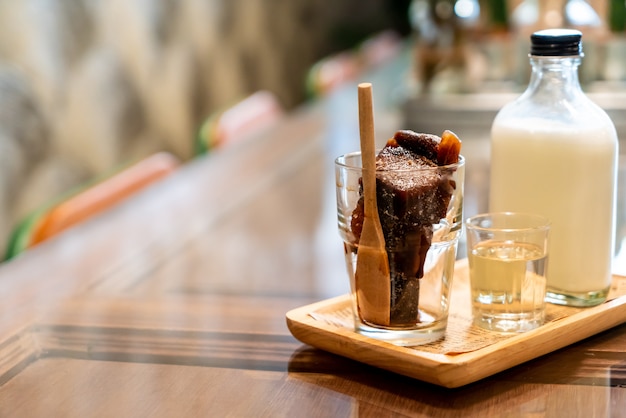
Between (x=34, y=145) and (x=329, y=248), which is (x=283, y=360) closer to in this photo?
(x=329, y=248)

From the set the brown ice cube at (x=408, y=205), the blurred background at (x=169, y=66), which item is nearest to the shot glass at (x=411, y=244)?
the brown ice cube at (x=408, y=205)

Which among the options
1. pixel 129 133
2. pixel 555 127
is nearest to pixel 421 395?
pixel 555 127

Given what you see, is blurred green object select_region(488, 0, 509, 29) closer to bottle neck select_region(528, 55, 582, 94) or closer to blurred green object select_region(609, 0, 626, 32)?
blurred green object select_region(609, 0, 626, 32)

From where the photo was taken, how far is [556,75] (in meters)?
0.75

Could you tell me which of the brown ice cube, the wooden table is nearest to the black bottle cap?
the brown ice cube

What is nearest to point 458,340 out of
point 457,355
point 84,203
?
point 457,355

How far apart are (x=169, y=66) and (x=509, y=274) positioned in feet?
8.43

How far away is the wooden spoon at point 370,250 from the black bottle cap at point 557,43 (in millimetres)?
173

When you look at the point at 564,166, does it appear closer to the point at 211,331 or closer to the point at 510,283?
the point at 510,283

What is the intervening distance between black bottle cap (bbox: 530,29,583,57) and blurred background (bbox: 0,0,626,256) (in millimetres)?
892

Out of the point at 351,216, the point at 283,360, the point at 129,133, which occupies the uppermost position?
the point at 351,216

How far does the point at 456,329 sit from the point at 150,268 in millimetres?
430

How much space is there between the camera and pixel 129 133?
110 inches

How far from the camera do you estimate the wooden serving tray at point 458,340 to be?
63cm
